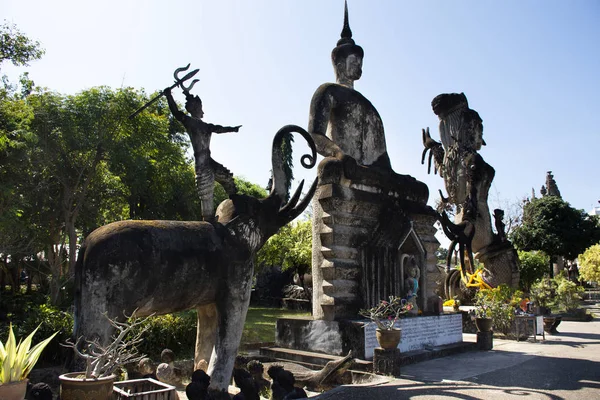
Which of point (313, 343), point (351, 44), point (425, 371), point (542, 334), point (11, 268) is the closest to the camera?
point (425, 371)

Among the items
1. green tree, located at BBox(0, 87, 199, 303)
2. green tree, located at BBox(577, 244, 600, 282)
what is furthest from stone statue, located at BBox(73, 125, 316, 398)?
green tree, located at BBox(577, 244, 600, 282)

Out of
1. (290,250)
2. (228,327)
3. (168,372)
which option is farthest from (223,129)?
(290,250)

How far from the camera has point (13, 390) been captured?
3.54 m

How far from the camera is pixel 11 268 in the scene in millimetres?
25484

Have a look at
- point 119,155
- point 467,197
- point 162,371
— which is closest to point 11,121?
point 119,155

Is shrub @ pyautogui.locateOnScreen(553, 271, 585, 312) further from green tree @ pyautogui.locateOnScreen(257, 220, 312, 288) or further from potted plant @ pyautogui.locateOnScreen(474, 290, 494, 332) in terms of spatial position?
green tree @ pyautogui.locateOnScreen(257, 220, 312, 288)

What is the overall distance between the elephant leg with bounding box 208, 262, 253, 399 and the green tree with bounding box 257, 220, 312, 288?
20.7 metres

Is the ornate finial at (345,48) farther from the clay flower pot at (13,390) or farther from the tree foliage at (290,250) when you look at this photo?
the tree foliage at (290,250)

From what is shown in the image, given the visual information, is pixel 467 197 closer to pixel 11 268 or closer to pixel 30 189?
pixel 30 189

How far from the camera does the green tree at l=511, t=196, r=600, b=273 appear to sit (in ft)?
97.9

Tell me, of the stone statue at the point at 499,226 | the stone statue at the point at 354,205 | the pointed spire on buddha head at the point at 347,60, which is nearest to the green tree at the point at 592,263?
the stone statue at the point at 499,226

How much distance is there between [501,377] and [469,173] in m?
8.94

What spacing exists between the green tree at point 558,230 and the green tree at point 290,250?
45.4 ft

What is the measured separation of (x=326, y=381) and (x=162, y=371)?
236cm
